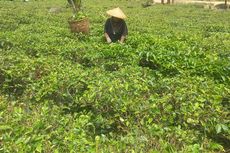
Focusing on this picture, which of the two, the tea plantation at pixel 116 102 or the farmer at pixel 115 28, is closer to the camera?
the tea plantation at pixel 116 102

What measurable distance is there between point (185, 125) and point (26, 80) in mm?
3243

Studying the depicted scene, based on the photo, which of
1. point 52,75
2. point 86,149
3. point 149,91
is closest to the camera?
point 86,149

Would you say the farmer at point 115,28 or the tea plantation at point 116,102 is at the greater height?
the farmer at point 115,28

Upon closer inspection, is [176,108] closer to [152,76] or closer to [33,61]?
[152,76]

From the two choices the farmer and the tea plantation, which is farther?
the farmer

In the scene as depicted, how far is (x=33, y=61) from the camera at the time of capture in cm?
709

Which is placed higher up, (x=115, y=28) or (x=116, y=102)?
(x=115, y=28)

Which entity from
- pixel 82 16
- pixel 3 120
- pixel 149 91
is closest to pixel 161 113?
pixel 149 91

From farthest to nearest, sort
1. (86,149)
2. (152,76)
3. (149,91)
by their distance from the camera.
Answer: (152,76) → (149,91) → (86,149)

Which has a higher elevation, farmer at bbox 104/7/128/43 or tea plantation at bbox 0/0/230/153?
farmer at bbox 104/7/128/43

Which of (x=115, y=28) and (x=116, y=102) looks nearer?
(x=116, y=102)

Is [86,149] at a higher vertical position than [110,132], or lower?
higher

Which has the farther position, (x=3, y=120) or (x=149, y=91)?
(x=149, y=91)

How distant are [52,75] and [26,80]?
66 centimetres
